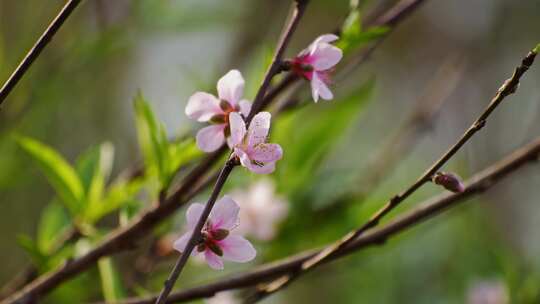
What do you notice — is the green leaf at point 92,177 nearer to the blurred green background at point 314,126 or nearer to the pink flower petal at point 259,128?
the blurred green background at point 314,126

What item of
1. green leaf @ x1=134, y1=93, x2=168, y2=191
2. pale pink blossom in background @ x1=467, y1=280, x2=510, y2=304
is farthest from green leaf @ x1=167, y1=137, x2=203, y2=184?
pale pink blossom in background @ x1=467, y1=280, x2=510, y2=304

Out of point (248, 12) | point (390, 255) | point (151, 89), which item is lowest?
point (390, 255)

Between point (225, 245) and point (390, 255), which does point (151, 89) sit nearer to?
point (390, 255)

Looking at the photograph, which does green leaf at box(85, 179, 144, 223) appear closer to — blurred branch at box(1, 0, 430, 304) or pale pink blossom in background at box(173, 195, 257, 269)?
blurred branch at box(1, 0, 430, 304)

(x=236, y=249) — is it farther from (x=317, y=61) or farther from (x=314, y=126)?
(x=314, y=126)

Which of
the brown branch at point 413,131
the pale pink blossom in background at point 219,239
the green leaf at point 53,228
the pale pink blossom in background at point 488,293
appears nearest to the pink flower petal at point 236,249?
the pale pink blossom in background at point 219,239

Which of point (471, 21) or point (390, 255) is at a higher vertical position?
point (471, 21)

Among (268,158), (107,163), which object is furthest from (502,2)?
(268,158)
